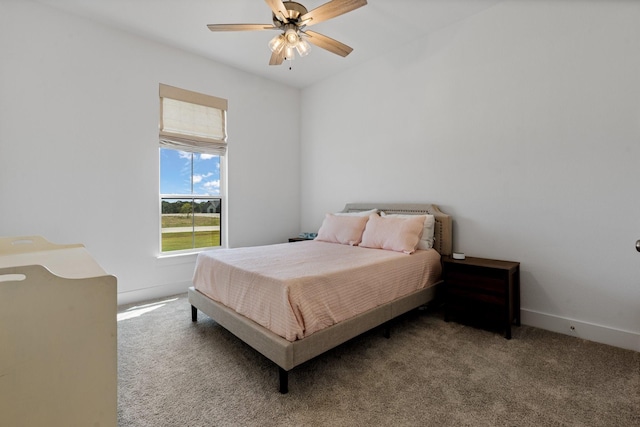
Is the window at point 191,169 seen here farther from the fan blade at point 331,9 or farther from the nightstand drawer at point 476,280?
the nightstand drawer at point 476,280

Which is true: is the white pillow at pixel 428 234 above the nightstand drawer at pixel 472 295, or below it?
above

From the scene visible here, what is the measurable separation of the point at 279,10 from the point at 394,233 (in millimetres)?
2165

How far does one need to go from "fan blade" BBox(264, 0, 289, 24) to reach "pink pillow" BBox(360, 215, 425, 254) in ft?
6.80

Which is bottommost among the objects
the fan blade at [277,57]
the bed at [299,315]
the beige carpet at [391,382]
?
the beige carpet at [391,382]

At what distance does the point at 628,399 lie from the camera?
63.8 inches

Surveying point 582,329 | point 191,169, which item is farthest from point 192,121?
point 582,329

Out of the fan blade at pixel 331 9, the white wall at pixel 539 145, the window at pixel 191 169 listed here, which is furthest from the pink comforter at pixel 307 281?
the fan blade at pixel 331 9

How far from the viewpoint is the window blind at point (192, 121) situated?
11.5 feet

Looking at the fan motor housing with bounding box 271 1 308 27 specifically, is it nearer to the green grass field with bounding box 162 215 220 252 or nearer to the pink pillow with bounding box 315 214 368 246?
the pink pillow with bounding box 315 214 368 246

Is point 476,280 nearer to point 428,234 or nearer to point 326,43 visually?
point 428,234

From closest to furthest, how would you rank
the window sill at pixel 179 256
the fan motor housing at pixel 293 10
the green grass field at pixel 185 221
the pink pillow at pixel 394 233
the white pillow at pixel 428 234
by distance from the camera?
the fan motor housing at pixel 293 10 < the pink pillow at pixel 394 233 < the white pillow at pixel 428 234 < the window sill at pixel 179 256 < the green grass field at pixel 185 221

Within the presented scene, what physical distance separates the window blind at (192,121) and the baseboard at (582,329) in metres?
3.97

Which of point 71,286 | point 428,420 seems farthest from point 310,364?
point 71,286

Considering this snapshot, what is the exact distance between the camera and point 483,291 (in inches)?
97.7
